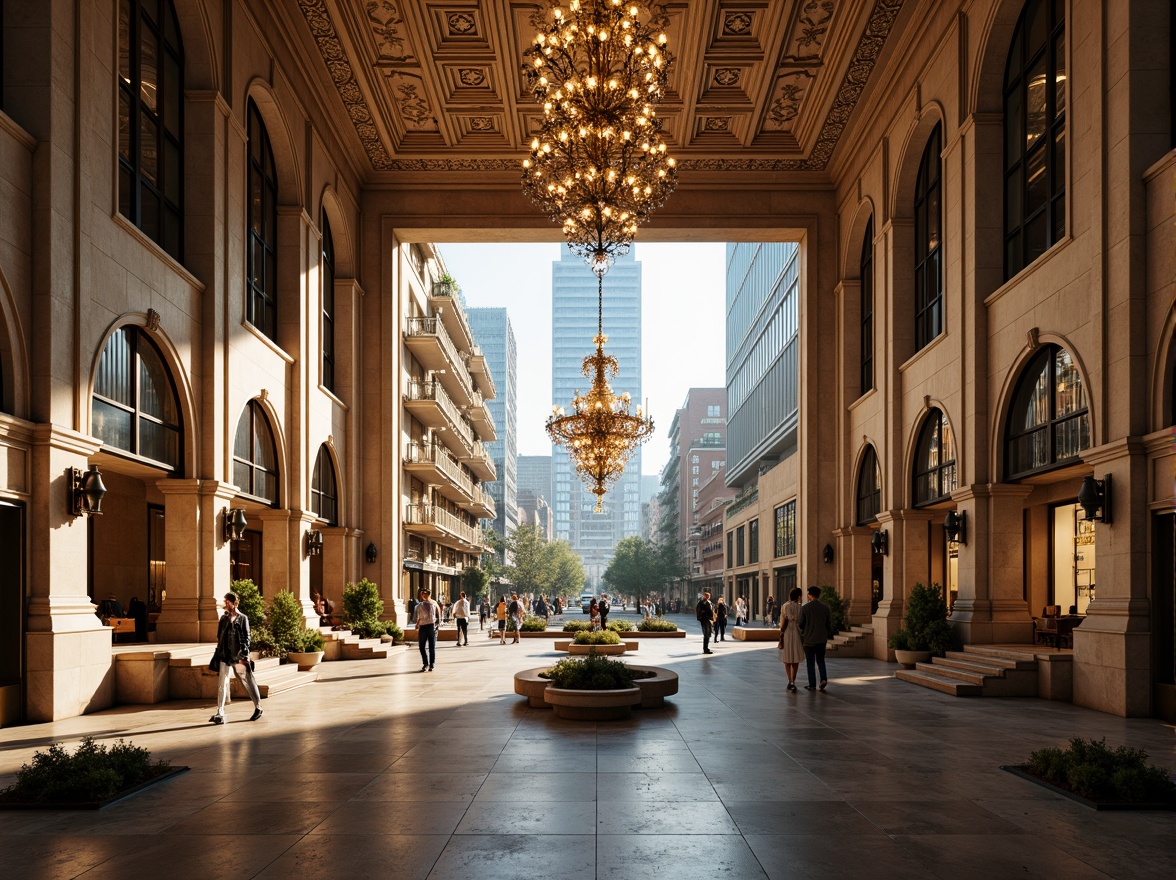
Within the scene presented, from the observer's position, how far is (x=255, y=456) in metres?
21.8

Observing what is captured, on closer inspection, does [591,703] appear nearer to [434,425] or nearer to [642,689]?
[642,689]

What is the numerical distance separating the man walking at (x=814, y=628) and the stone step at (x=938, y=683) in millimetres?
2123

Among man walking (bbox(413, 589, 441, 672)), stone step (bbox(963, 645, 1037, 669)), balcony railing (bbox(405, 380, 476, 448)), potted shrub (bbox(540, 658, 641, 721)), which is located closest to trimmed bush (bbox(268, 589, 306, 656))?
man walking (bbox(413, 589, 441, 672))

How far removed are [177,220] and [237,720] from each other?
9.80 m

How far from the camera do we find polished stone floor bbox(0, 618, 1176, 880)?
21.7ft

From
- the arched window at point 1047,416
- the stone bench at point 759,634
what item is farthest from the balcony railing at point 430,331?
the arched window at point 1047,416

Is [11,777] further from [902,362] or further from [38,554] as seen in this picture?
[902,362]

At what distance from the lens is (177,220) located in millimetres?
18250

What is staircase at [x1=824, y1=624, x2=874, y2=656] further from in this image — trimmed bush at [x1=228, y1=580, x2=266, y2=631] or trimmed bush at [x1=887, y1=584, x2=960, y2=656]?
trimmed bush at [x1=228, y1=580, x2=266, y2=631]

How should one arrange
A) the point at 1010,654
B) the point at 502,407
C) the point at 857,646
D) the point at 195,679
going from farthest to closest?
the point at 502,407 → the point at 857,646 → the point at 1010,654 → the point at 195,679

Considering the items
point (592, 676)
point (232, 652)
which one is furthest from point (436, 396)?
point (592, 676)

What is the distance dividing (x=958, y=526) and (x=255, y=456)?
604 inches

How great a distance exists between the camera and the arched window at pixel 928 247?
76.1ft

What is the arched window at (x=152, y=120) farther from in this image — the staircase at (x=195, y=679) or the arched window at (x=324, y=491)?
the arched window at (x=324, y=491)
